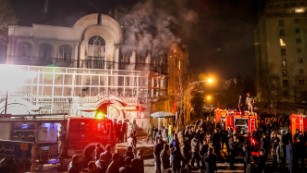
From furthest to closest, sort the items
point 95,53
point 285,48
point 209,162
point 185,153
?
point 285,48
point 95,53
point 185,153
point 209,162

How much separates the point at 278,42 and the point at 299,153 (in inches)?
2801

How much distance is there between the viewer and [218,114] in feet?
83.6

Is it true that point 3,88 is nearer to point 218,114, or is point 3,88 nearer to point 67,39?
point 67,39

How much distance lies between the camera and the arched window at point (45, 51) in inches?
1320

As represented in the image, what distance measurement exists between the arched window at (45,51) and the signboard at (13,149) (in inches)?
898

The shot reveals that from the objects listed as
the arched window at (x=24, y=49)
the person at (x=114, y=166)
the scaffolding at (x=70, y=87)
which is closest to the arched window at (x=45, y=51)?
the arched window at (x=24, y=49)

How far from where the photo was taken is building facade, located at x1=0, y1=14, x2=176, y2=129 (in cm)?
2945

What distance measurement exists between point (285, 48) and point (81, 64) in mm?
65049

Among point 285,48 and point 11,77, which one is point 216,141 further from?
point 285,48

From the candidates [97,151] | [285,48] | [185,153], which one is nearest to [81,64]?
[97,151]

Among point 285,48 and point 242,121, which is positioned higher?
point 285,48

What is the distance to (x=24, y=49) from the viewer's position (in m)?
33.4

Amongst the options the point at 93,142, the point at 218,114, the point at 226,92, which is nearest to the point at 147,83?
the point at 218,114

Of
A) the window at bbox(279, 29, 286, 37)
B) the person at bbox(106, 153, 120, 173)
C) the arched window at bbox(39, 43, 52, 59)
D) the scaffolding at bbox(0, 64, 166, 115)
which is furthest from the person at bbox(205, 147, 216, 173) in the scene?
the window at bbox(279, 29, 286, 37)
